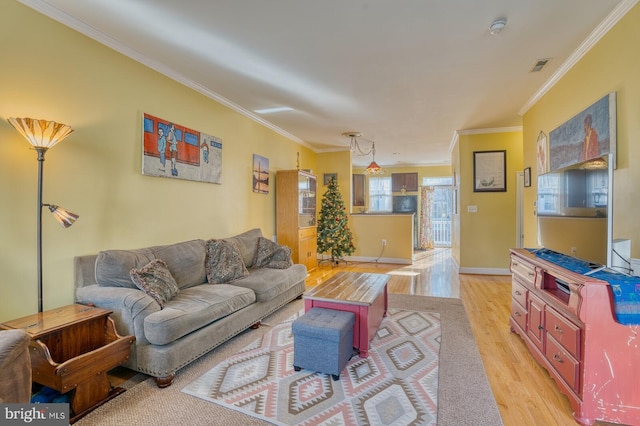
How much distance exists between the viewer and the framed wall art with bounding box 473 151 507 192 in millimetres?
5406

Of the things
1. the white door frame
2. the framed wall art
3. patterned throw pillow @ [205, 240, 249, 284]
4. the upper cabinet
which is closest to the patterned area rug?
patterned throw pillow @ [205, 240, 249, 284]

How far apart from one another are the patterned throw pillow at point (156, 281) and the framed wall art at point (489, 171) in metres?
5.27

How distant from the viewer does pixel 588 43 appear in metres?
2.59

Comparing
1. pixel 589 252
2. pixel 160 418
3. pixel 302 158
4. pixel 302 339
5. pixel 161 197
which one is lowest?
pixel 160 418

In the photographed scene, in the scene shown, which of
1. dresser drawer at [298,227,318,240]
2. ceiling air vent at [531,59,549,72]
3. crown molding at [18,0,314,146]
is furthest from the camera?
dresser drawer at [298,227,318,240]

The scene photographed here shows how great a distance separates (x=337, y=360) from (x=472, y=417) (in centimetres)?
Answer: 85

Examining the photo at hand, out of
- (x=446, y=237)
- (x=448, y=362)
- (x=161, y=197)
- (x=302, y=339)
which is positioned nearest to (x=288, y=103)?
(x=161, y=197)

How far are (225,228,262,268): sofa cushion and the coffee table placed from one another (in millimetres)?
1338

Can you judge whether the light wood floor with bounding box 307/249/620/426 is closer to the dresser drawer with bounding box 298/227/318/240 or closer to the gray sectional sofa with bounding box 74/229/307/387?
the dresser drawer with bounding box 298/227/318/240

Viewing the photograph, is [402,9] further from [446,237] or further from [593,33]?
[446,237]

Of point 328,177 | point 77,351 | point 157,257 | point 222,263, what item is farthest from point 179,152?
point 328,177

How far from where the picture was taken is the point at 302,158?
21.3ft

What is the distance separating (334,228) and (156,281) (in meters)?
4.37

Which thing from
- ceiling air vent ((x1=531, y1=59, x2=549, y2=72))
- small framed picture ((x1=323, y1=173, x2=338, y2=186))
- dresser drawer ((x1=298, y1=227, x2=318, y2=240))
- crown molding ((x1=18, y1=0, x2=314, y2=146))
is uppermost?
ceiling air vent ((x1=531, y1=59, x2=549, y2=72))
